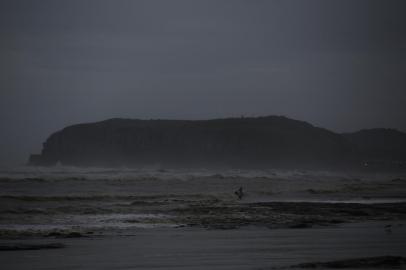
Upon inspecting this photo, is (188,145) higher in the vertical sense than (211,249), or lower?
higher

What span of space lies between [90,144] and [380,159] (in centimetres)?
7321

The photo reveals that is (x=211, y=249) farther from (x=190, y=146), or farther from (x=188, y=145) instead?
(x=188, y=145)

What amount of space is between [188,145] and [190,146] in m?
0.52

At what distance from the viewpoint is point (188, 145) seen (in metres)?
127

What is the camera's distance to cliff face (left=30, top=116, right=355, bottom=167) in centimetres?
11706

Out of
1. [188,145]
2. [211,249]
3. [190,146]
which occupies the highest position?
[188,145]

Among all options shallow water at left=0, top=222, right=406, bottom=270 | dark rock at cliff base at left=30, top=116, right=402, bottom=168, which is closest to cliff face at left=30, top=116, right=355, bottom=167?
dark rock at cliff base at left=30, top=116, right=402, bottom=168

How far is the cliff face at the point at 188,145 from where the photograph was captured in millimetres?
117062

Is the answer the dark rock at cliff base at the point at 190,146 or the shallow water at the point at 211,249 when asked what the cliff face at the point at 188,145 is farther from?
the shallow water at the point at 211,249

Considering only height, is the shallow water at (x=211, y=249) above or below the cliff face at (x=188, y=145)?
below

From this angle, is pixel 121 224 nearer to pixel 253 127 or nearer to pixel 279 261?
pixel 279 261

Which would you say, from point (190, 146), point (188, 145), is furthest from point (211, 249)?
point (188, 145)

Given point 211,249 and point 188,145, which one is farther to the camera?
point 188,145

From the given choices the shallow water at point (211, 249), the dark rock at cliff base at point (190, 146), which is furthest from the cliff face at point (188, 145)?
the shallow water at point (211, 249)
